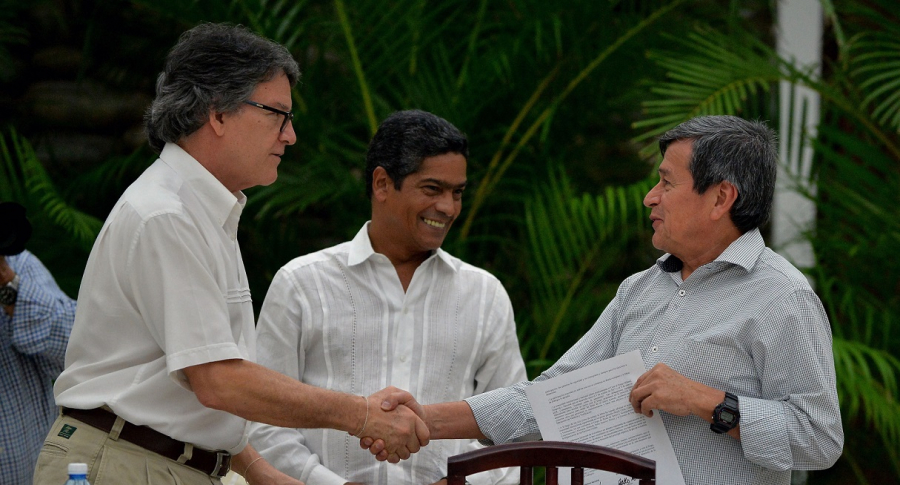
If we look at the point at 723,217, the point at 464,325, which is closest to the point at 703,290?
the point at 723,217

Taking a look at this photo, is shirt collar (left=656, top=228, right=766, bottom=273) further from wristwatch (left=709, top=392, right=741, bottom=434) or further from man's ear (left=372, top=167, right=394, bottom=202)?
man's ear (left=372, top=167, right=394, bottom=202)

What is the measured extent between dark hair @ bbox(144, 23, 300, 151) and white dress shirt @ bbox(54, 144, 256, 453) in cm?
11

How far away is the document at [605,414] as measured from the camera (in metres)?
2.27

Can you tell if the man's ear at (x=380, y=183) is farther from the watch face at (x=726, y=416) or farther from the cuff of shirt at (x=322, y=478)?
the watch face at (x=726, y=416)

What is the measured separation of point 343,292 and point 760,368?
4.19 feet

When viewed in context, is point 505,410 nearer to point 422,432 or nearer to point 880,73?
point 422,432

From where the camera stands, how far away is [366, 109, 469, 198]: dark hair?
303 cm

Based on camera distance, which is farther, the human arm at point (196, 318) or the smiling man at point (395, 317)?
the smiling man at point (395, 317)

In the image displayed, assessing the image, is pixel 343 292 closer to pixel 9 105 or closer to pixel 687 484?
pixel 687 484

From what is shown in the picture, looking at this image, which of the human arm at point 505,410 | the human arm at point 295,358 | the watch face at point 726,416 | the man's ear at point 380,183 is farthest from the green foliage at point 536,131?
the watch face at point 726,416

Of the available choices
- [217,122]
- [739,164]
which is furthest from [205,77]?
[739,164]

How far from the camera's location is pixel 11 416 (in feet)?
11.1

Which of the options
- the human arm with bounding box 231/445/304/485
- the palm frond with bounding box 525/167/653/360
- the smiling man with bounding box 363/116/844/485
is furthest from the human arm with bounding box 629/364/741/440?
the palm frond with bounding box 525/167/653/360

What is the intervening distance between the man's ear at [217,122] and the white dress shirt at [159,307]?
10 centimetres
